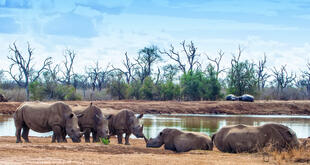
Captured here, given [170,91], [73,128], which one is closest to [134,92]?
[170,91]

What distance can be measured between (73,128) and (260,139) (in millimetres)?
6742

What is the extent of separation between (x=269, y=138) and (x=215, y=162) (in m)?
3.91

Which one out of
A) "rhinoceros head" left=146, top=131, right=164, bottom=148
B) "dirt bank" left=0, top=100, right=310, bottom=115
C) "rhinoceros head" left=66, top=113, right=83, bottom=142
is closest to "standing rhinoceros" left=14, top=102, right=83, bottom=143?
"rhinoceros head" left=66, top=113, right=83, bottom=142

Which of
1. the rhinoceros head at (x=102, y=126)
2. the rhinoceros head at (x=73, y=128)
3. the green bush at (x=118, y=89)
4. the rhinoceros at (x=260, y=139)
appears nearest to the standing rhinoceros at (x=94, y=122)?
the rhinoceros head at (x=102, y=126)

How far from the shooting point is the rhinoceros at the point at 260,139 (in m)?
14.9

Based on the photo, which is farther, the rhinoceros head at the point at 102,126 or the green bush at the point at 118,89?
the green bush at the point at 118,89

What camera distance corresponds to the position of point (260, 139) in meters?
15.0

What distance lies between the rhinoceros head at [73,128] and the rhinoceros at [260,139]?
544 cm

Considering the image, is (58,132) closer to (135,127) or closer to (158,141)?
(135,127)

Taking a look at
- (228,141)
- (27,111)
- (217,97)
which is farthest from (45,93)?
(228,141)

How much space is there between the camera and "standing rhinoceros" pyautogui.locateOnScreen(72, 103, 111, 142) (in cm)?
1784

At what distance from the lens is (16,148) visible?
13.2 m

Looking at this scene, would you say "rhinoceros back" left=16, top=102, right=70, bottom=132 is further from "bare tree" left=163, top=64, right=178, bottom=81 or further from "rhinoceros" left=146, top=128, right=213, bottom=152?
"bare tree" left=163, top=64, right=178, bottom=81

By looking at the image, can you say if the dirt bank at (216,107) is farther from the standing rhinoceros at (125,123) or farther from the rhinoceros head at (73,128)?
the rhinoceros head at (73,128)
